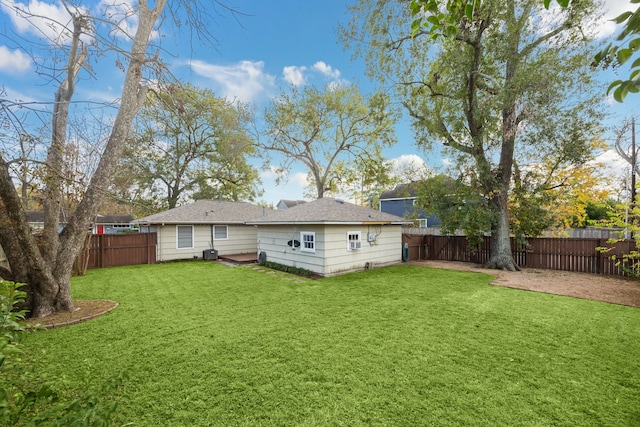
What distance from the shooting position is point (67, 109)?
18.6 ft

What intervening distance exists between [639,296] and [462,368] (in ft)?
22.0

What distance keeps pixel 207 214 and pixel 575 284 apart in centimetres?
1436

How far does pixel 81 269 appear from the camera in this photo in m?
9.55

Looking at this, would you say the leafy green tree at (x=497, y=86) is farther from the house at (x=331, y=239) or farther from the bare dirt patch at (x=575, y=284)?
the house at (x=331, y=239)

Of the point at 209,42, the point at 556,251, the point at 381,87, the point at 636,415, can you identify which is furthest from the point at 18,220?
the point at 556,251

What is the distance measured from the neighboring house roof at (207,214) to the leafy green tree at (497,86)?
9812 mm

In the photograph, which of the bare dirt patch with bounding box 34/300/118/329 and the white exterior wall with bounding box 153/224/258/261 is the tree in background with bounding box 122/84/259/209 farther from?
the bare dirt patch with bounding box 34/300/118/329

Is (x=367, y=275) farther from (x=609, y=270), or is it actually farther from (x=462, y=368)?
(x=609, y=270)

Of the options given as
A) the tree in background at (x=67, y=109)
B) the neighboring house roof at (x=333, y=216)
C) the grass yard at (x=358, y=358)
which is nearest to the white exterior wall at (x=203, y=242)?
the neighboring house roof at (x=333, y=216)

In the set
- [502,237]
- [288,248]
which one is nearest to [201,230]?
[288,248]

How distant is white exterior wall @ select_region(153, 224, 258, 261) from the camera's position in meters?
12.8

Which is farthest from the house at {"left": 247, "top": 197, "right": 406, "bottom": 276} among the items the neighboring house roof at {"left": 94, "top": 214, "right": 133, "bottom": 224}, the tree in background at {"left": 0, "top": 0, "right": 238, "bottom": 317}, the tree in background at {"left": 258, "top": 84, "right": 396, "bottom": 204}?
the neighboring house roof at {"left": 94, "top": 214, "right": 133, "bottom": 224}

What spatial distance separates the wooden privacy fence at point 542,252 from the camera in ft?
30.9

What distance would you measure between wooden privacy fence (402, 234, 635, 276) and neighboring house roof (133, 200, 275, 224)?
866 centimetres
